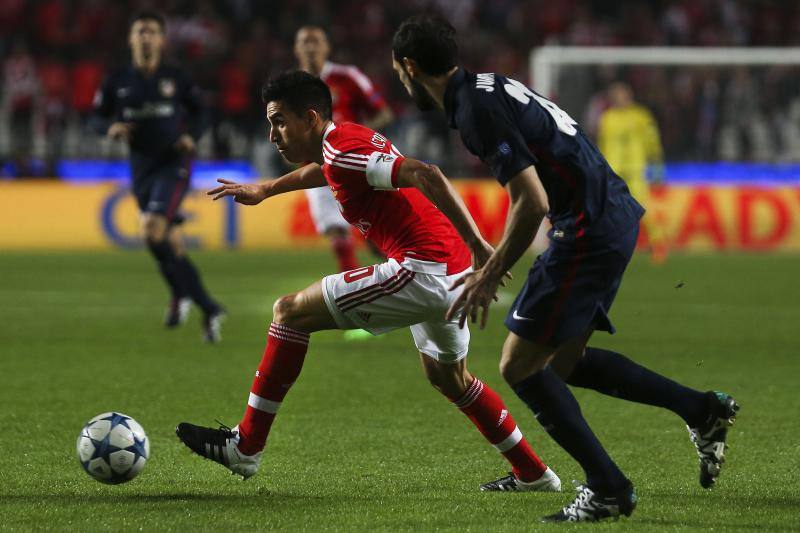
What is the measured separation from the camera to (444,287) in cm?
474

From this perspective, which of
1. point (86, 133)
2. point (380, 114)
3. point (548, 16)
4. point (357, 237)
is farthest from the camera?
point (548, 16)

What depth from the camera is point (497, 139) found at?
13.4 feet

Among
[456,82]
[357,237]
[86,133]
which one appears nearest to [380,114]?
[456,82]

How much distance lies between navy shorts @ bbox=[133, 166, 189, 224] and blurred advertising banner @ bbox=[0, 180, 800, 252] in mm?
7651

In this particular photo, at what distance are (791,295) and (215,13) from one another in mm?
12673

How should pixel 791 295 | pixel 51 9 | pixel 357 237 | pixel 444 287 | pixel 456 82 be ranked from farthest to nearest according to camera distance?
pixel 51 9 → pixel 357 237 → pixel 791 295 → pixel 444 287 → pixel 456 82

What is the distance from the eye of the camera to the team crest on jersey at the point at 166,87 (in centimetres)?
1006

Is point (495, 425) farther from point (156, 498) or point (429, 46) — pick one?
point (429, 46)

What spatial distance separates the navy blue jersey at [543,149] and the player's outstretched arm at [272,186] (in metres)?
1.05

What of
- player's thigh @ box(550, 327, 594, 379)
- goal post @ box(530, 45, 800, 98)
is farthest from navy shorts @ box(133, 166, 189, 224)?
goal post @ box(530, 45, 800, 98)

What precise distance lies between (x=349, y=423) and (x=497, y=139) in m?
2.55

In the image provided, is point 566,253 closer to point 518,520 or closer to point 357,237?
point 518,520

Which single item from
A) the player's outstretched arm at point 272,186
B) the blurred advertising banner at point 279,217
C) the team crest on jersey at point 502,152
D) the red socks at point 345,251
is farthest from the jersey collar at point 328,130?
the blurred advertising banner at point 279,217

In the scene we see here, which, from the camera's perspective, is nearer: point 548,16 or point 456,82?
point 456,82
